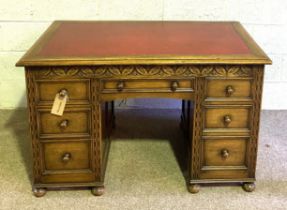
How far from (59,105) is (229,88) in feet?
2.25

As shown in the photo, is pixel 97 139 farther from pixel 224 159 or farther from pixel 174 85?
pixel 224 159

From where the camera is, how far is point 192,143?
202 cm

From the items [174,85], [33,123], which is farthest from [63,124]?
[174,85]

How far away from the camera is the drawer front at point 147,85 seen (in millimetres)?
1911

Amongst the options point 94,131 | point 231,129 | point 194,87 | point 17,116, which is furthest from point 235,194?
point 17,116

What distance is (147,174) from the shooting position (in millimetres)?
2240

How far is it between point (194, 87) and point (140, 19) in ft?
3.09

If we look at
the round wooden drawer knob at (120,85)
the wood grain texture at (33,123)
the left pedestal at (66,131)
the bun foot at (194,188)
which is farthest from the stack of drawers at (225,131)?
the wood grain texture at (33,123)

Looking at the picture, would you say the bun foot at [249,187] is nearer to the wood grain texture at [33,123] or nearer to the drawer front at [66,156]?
the drawer front at [66,156]

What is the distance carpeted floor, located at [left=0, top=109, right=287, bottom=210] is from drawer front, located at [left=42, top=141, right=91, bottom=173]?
13 cm

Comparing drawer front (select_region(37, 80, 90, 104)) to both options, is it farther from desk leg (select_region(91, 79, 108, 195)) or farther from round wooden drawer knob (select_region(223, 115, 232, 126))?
round wooden drawer knob (select_region(223, 115, 232, 126))

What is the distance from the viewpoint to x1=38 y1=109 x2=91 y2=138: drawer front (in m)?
1.95

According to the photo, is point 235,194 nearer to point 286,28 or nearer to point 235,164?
point 235,164

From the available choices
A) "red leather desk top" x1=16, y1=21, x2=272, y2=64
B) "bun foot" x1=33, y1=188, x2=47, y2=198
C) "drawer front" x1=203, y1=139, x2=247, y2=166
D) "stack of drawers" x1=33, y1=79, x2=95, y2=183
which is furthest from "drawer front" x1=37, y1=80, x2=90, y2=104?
"drawer front" x1=203, y1=139, x2=247, y2=166
